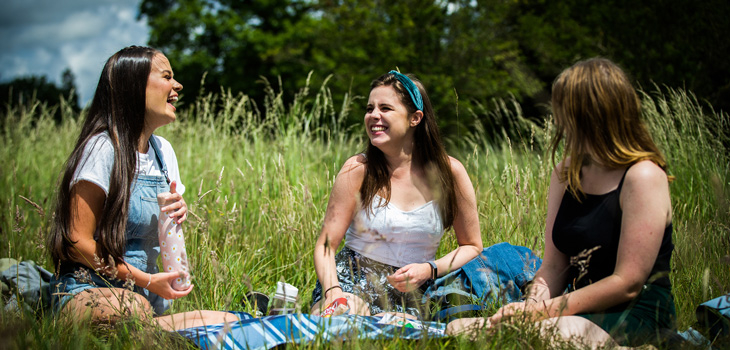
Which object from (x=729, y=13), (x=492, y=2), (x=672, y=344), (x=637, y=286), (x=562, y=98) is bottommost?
(x=672, y=344)

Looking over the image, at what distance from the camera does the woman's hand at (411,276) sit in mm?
2111

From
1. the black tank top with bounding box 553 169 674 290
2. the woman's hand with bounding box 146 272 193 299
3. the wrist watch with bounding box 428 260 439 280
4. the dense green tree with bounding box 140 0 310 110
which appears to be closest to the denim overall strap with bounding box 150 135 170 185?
the woman's hand with bounding box 146 272 193 299

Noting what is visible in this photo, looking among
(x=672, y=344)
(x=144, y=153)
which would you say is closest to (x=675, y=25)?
(x=672, y=344)

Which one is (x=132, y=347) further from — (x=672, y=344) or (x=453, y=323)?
(x=672, y=344)

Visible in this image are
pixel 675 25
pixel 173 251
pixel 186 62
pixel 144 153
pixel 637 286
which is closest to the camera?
pixel 637 286

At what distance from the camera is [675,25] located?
546 centimetres

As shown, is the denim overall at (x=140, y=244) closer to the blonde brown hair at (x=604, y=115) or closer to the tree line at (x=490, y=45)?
the tree line at (x=490, y=45)

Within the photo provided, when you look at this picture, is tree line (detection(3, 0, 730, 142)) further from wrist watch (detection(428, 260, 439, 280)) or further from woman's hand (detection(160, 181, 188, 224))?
woman's hand (detection(160, 181, 188, 224))

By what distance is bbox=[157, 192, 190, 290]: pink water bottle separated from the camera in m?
2.17

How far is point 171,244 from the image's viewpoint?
2.18 m

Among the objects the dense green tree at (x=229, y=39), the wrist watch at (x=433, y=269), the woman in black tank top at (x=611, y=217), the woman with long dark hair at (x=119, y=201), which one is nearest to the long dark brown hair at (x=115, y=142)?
the woman with long dark hair at (x=119, y=201)

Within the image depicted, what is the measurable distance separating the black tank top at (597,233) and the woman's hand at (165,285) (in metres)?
1.51

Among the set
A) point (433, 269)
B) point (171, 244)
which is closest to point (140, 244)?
point (171, 244)

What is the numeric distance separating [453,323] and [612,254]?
592 millimetres
